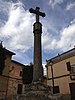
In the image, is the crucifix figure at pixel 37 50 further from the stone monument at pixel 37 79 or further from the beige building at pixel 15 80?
the beige building at pixel 15 80

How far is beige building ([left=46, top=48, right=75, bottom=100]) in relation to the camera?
20172mm

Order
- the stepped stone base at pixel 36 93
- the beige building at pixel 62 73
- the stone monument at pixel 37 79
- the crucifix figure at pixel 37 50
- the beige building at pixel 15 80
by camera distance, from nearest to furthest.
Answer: the stepped stone base at pixel 36 93
the stone monument at pixel 37 79
the crucifix figure at pixel 37 50
the beige building at pixel 62 73
the beige building at pixel 15 80

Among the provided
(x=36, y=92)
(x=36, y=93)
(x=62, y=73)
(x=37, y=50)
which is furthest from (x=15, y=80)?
(x=36, y=93)

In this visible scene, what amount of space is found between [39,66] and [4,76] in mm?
9586

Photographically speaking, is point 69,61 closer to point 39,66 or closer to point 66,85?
point 66,85

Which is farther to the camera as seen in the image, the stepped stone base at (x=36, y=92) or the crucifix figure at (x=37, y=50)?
the crucifix figure at (x=37, y=50)

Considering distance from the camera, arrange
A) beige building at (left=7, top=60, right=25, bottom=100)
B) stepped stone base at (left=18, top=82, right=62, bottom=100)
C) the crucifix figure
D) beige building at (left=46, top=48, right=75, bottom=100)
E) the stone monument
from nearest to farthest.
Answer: stepped stone base at (left=18, top=82, right=62, bottom=100) → the stone monument → the crucifix figure → beige building at (left=46, top=48, right=75, bottom=100) → beige building at (left=7, top=60, right=25, bottom=100)

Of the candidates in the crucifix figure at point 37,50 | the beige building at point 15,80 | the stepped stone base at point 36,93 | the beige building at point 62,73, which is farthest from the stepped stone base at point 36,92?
the beige building at point 15,80

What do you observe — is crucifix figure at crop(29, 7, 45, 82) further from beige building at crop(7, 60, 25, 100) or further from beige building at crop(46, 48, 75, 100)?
beige building at crop(7, 60, 25, 100)

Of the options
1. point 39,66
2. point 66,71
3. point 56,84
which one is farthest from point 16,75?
point 39,66

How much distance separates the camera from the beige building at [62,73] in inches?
794

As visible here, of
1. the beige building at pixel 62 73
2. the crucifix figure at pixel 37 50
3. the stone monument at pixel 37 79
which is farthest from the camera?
the beige building at pixel 62 73

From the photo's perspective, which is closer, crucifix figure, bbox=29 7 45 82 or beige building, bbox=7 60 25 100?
crucifix figure, bbox=29 7 45 82

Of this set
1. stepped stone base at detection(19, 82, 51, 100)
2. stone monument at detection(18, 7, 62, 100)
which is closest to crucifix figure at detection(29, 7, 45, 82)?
stone monument at detection(18, 7, 62, 100)
